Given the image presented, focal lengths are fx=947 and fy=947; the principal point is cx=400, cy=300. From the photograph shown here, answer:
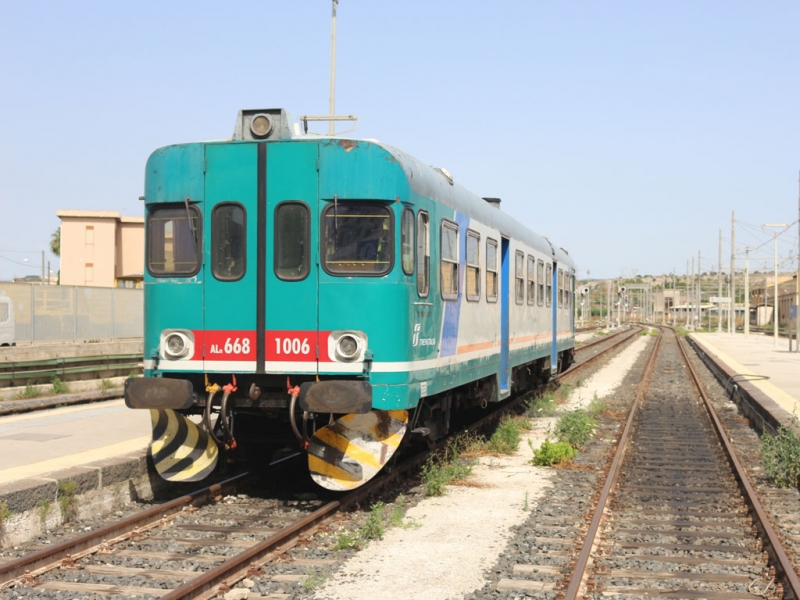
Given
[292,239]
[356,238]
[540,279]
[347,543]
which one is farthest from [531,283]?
[347,543]

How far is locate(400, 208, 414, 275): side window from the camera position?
850cm

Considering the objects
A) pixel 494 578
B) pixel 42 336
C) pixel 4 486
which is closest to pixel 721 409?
pixel 494 578

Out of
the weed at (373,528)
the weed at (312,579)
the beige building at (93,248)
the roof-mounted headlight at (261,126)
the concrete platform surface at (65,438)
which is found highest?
the beige building at (93,248)

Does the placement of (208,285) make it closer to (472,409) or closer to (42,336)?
(472,409)

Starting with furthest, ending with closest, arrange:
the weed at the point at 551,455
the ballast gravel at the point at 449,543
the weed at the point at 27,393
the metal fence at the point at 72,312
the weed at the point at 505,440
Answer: the metal fence at the point at 72,312 < the weed at the point at 27,393 < the weed at the point at 505,440 < the weed at the point at 551,455 < the ballast gravel at the point at 449,543

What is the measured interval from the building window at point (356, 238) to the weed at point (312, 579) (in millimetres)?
2871

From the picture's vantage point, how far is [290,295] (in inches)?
337

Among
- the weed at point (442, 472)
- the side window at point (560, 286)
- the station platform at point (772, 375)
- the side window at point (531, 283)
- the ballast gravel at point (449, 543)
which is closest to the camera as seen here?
the ballast gravel at point (449, 543)

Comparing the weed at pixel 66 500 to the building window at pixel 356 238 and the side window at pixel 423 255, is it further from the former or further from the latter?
the side window at pixel 423 255

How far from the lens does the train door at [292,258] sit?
848cm

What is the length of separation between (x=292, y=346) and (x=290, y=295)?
0.46m

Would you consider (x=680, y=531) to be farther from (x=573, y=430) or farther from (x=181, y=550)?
(x=573, y=430)

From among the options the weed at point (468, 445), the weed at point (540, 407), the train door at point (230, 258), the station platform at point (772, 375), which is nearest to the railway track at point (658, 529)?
the weed at point (468, 445)

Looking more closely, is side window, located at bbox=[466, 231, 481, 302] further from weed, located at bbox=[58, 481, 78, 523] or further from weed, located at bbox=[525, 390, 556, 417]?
weed, located at bbox=[525, 390, 556, 417]
